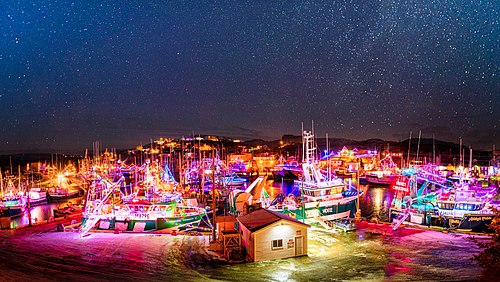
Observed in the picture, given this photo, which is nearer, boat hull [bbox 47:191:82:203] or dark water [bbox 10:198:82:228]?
dark water [bbox 10:198:82:228]

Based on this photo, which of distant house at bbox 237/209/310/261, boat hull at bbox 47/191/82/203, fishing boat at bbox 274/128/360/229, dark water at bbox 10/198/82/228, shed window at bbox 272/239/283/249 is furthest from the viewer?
boat hull at bbox 47/191/82/203

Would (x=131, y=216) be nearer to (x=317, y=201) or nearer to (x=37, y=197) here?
(x=317, y=201)

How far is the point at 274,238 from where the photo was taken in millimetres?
15875

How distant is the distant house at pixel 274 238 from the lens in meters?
15.7

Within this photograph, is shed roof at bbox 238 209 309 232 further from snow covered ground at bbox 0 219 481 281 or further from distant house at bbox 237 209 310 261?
Answer: snow covered ground at bbox 0 219 481 281

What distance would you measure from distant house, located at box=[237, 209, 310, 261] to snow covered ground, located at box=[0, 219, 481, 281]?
434 mm

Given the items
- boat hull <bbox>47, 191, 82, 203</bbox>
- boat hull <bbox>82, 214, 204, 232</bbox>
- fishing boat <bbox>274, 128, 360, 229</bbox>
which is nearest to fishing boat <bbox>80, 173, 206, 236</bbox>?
boat hull <bbox>82, 214, 204, 232</bbox>

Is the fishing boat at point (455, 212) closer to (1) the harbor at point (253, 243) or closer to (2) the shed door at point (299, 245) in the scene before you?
(1) the harbor at point (253, 243)

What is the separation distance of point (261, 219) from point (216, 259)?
9.25ft

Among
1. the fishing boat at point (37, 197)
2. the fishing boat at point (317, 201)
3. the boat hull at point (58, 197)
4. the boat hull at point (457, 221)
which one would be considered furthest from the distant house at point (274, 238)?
the boat hull at point (58, 197)

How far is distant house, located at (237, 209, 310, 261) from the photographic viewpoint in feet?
51.4

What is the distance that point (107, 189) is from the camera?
78.9 feet

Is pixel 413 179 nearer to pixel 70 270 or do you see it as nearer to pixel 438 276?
pixel 438 276

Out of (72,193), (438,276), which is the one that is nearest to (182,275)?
(438,276)
